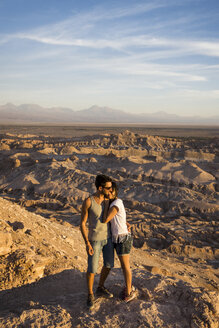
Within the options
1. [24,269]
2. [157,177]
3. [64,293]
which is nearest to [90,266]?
[64,293]

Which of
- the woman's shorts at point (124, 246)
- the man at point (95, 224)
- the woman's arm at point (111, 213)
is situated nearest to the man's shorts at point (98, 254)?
the man at point (95, 224)

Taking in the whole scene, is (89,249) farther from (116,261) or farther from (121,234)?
(116,261)

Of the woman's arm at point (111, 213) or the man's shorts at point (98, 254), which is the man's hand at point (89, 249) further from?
the woman's arm at point (111, 213)

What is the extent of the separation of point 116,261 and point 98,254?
3.58 meters

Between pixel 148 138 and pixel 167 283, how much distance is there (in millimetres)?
28832

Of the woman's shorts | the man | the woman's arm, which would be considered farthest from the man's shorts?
the woman's arm

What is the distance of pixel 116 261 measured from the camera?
681 centimetres

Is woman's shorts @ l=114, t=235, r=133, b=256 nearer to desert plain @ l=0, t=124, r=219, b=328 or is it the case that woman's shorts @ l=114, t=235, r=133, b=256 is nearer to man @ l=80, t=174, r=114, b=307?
man @ l=80, t=174, r=114, b=307

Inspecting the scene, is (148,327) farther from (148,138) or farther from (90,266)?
(148,138)

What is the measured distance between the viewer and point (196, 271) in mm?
7492

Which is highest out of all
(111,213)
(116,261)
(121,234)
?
(111,213)

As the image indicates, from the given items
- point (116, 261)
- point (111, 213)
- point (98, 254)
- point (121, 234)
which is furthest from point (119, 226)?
point (116, 261)

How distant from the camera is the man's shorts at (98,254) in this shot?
3424 mm

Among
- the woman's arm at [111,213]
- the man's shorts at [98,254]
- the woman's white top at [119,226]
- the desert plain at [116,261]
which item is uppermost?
the woman's arm at [111,213]
